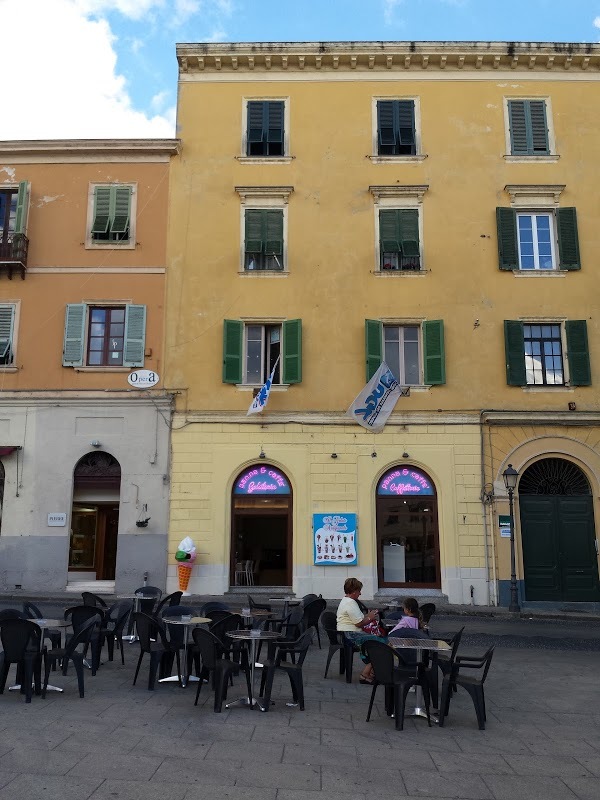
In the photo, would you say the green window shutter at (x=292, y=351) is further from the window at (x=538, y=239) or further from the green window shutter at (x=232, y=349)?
the window at (x=538, y=239)

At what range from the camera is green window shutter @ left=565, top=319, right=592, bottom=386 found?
1959 centimetres

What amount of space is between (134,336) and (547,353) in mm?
11301

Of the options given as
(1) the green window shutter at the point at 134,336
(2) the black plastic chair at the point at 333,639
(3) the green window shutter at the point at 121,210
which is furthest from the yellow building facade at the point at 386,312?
(2) the black plastic chair at the point at 333,639

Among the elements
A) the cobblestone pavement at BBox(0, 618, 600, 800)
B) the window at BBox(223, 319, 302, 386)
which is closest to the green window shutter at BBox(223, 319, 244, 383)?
the window at BBox(223, 319, 302, 386)

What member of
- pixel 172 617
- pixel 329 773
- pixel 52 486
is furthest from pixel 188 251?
pixel 329 773

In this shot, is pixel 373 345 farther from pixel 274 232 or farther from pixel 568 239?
pixel 568 239

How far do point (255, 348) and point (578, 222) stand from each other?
9.73 meters

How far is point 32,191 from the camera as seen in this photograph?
21047mm

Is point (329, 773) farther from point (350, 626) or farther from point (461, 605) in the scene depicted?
point (461, 605)

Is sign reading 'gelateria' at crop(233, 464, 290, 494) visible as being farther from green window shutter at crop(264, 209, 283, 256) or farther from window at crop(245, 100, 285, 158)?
A: window at crop(245, 100, 285, 158)

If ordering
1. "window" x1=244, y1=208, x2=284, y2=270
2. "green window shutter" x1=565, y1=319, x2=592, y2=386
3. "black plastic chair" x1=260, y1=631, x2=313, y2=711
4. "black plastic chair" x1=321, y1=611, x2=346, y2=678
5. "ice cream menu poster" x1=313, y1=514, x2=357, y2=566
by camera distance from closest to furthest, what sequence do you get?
"black plastic chair" x1=260, y1=631, x2=313, y2=711 < "black plastic chair" x1=321, y1=611, x2=346, y2=678 < "ice cream menu poster" x1=313, y1=514, x2=357, y2=566 < "green window shutter" x1=565, y1=319, x2=592, y2=386 < "window" x1=244, y1=208, x2=284, y2=270

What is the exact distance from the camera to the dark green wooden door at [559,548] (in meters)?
18.8

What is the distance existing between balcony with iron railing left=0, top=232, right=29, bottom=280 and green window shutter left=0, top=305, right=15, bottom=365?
98 cm

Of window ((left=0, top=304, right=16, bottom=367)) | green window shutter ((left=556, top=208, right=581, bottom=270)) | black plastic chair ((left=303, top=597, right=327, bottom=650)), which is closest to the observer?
black plastic chair ((left=303, top=597, right=327, bottom=650))
